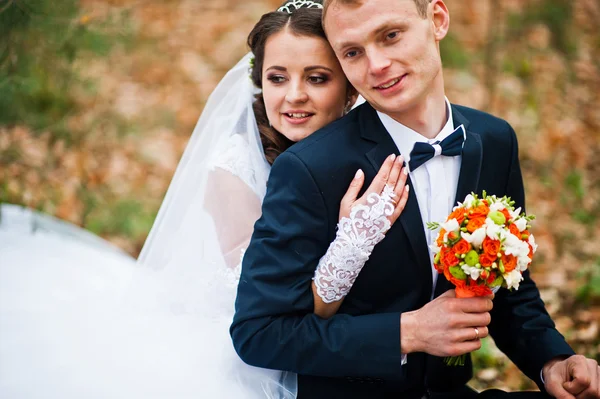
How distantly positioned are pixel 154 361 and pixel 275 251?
3.24 feet

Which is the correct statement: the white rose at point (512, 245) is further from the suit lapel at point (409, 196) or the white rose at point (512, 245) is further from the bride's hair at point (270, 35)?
the bride's hair at point (270, 35)

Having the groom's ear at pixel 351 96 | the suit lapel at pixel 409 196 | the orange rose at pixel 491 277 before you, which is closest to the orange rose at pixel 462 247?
the orange rose at pixel 491 277

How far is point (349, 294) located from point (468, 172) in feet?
2.11

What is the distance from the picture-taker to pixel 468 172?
8.02 ft

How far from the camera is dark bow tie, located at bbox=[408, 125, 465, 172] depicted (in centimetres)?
234

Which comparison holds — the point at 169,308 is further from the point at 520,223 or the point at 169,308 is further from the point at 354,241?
the point at 520,223

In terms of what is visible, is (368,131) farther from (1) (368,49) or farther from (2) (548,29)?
(2) (548,29)

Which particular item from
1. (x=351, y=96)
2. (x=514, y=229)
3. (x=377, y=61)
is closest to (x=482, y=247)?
(x=514, y=229)

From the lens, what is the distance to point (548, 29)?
9266mm

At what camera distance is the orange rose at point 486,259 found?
1996 mm

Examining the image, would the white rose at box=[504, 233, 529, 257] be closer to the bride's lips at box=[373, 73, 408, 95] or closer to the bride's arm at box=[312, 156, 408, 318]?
the bride's arm at box=[312, 156, 408, 318]

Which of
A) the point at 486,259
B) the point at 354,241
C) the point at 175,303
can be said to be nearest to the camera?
the point at 486,259

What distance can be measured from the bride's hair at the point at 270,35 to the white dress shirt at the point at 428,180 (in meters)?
0.60

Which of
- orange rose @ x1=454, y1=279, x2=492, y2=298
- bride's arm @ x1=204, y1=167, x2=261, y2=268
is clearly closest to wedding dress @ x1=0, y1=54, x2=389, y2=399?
bride's arm @ x1=204, y1=167, x2=261, y2=268
